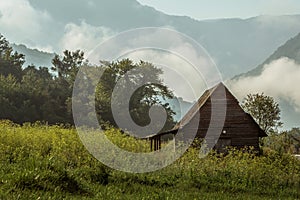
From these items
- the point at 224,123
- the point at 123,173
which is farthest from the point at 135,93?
the point at 123,173

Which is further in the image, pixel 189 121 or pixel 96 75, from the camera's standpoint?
pixel 96 75

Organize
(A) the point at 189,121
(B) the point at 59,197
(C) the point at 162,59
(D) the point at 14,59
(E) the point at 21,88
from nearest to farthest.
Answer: (B) the point at 59,197 < (C) the point at 162,59 < (A) the point at 189,121 < (E) the point at 21,88 < (D) the point at 14,59

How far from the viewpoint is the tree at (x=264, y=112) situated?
58.4 metres

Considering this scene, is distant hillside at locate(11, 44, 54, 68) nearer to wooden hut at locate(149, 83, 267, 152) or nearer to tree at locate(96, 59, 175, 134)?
tree at locate(96, 59, 175, 134)

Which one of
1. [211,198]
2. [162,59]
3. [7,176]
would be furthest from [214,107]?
[7,176]

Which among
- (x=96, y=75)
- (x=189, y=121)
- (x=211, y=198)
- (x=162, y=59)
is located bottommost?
(x=211, y=198)

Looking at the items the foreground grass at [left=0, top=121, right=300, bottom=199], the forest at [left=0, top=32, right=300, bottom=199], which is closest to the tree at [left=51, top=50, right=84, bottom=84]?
the forest at [left=0, top=32, right=300, bottom=199]

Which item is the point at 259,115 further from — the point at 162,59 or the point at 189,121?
the point at 162,59

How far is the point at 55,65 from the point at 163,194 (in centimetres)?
6583

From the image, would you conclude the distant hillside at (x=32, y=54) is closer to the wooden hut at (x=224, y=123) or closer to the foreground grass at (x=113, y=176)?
the wooden hut at (x=224, y=123)

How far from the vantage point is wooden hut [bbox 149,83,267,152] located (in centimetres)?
3675

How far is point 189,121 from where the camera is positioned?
119 ft

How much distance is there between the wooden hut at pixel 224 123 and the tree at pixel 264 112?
2138cm

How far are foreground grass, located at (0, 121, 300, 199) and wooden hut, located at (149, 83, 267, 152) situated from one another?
14725 mm
